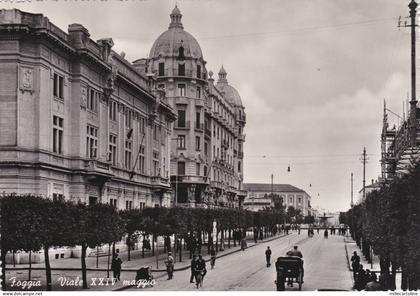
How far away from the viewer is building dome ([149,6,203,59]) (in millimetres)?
108500

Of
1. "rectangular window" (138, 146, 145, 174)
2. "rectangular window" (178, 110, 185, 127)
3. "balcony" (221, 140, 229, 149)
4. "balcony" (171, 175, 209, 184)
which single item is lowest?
"balcony" (171, 175, 209, 184)

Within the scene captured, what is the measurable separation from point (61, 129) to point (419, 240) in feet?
118

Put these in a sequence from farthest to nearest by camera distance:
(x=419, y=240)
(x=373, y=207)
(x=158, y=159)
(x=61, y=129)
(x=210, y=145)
Answer: (x=210, y=145) < (x=158, y=159) < (x=61, y=129) < (x=373, y=207) < (x=419, y=240)

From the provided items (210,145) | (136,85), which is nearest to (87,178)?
(136,85)

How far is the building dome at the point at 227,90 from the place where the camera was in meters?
163

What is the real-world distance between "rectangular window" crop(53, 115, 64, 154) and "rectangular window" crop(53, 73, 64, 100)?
1744 mm

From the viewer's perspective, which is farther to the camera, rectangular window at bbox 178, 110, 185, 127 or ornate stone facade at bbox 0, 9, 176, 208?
rectangular window at bbox 178, 110, 185, 127

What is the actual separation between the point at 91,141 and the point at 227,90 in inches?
4213

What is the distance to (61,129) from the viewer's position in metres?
53.4

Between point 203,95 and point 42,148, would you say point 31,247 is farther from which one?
point 203,95

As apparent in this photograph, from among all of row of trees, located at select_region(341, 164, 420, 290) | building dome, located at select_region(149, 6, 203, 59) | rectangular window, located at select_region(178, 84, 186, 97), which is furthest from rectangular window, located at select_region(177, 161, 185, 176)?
row of trees, located at select_region(341, 164, 420, 290)

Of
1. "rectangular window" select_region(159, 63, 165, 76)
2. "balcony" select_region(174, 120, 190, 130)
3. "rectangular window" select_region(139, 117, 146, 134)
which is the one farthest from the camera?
"balcony" select_region(174, 120, 190, 130)

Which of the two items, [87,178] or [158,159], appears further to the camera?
[158,159]

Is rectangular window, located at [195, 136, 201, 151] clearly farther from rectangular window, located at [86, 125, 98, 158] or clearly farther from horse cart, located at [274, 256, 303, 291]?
horse cart, located at [274, 256, 303, 291]
